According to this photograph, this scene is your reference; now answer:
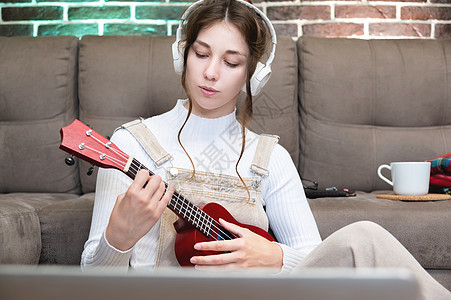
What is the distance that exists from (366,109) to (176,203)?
Result: 114cm

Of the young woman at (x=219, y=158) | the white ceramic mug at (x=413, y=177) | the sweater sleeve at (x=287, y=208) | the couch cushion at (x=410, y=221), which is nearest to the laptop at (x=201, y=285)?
the young woman at (x=219, y=158)

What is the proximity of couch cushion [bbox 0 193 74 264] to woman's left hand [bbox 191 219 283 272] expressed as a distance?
473mm

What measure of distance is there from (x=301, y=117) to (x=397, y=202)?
544 mm

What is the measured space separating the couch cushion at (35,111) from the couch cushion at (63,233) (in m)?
0.42

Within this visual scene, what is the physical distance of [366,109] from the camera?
1843 millimetres

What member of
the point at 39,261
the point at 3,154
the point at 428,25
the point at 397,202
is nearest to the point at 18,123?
the point at 3,154

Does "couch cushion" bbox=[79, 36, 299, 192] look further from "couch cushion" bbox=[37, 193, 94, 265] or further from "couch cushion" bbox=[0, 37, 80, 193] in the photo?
"couch cushion" bbox=[37, 193, 94, 265]

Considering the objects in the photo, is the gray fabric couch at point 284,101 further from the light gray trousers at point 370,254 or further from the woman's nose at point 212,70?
the light gray trousers at point 370,254

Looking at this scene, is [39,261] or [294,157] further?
[294,157]

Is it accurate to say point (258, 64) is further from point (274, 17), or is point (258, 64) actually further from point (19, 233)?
point (274, 17)

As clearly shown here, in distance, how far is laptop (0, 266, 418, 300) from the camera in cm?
30

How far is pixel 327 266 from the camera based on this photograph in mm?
765

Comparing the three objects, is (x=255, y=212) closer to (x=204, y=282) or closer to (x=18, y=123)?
(x=204, y=282)

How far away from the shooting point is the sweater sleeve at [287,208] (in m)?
1.12
